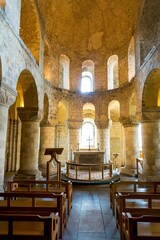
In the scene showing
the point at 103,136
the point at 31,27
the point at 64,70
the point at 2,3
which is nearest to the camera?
the point at 2,3

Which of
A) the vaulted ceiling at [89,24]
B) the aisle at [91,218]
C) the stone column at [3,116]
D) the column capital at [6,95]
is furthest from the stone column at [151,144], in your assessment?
the stone column at [3,116]

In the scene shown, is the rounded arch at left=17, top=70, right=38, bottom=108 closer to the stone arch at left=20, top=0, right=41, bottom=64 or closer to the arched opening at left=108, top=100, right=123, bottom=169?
the stone arch at left=20, top=0, right=41, bottom=64

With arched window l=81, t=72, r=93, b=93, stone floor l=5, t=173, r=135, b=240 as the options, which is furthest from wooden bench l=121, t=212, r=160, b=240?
arched window l=81, t=72, r=93, b=93

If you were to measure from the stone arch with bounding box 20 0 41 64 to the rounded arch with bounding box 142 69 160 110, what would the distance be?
601 centimetres

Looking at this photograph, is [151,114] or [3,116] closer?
[3,116]

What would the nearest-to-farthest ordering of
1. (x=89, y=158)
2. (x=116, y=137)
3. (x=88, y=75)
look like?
(x=89, y=158)
(x=88, y=75)
(x=116, y=137)

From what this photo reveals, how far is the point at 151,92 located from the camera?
9281 millimetres

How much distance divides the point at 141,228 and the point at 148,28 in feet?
34.0

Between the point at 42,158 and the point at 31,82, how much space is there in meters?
5.30

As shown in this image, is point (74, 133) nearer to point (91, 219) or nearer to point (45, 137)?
A: point (45, 137)

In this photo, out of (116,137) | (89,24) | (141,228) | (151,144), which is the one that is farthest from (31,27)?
(116,137)

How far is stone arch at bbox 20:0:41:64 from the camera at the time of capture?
9531mm

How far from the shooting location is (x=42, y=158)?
39.4 ft

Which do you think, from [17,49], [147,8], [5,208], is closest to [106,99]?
[147,8]
